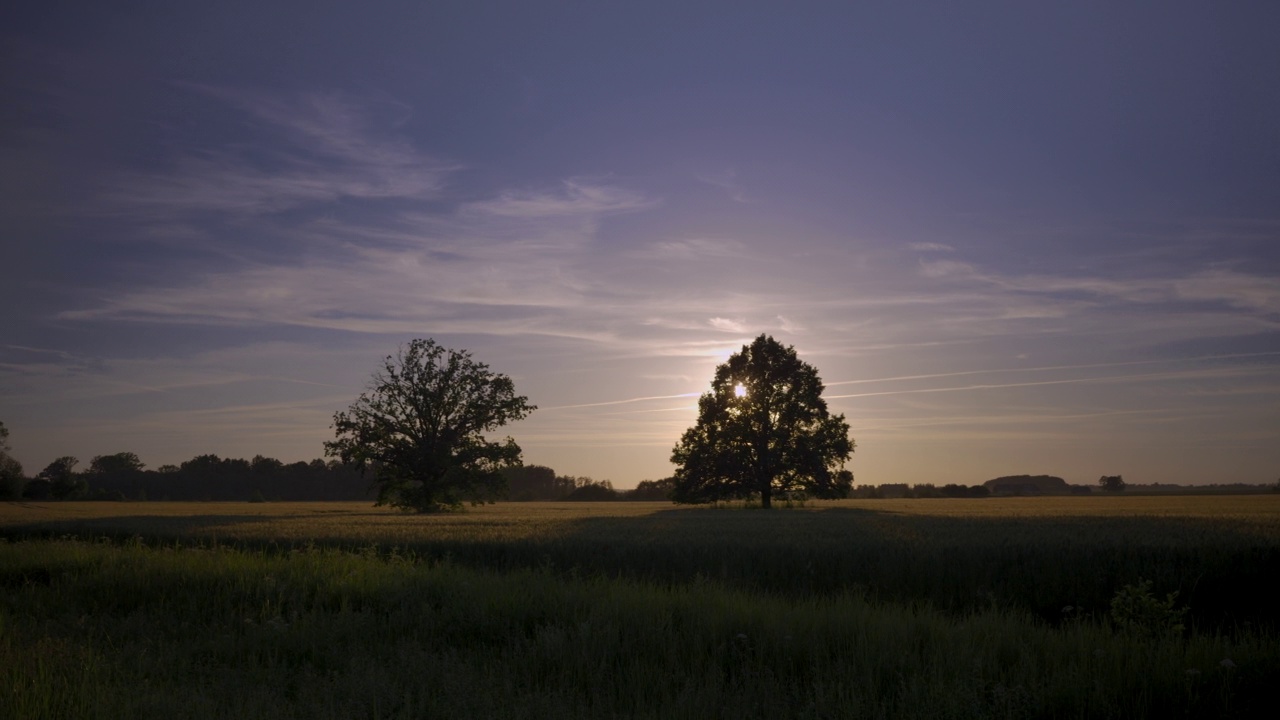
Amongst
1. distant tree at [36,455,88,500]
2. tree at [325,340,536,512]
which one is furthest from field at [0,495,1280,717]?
distant tree at [36,455,88,500]

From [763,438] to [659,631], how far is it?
123 ft

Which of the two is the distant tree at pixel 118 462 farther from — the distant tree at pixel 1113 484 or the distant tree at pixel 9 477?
the distant tree at pixel 1113 484

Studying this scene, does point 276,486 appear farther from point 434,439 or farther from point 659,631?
point 659,631

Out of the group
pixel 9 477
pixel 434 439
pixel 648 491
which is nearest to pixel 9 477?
pixel 9 477

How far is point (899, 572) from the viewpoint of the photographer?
13.4 m

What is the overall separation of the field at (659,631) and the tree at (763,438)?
90.7 ft

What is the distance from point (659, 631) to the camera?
349 inches

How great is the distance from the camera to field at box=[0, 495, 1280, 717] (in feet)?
22.6

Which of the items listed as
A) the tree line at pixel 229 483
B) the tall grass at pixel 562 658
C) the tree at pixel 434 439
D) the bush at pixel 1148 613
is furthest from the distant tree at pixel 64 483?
the bush at pixel 1148 613

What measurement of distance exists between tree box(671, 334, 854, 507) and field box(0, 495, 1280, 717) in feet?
90.7

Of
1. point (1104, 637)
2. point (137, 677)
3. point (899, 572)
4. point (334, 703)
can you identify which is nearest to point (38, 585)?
point (137, 677)

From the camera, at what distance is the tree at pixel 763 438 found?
1753 inches

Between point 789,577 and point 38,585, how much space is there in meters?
13.0

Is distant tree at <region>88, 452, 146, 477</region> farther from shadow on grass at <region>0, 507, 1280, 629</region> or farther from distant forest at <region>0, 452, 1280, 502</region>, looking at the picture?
shadow on grass at <region>0, 507, 1280, 629</region>
